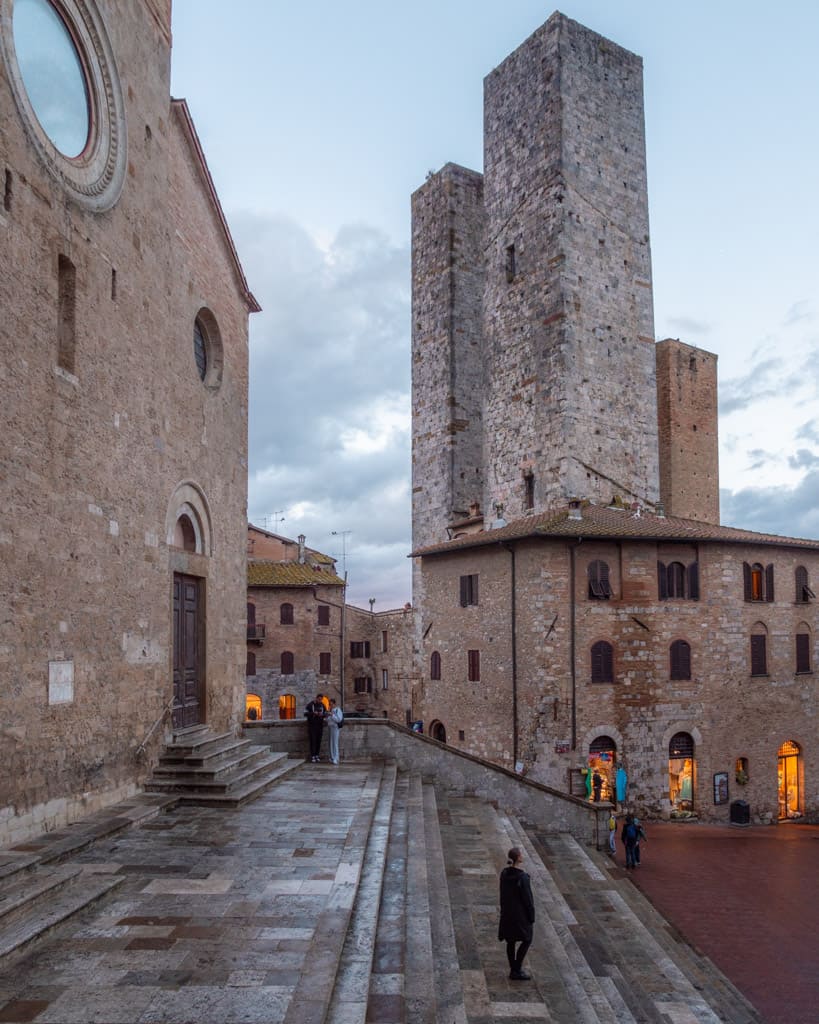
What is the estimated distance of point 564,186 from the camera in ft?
83.7

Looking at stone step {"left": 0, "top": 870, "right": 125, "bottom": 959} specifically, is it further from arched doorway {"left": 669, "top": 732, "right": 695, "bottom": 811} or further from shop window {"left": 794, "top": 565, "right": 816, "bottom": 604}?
shop window {"left": 794, "top": 565, "right": 816, "bottom": 604}

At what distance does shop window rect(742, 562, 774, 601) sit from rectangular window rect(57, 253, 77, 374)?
19225mm

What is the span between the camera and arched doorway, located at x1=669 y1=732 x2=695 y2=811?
70.2 feet

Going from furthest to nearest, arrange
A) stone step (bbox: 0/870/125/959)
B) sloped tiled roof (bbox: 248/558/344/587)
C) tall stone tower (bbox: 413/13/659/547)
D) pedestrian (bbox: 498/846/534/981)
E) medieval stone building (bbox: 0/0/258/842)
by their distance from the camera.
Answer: sloped tiled roof (bbox: 248/558/344/587) < tall stone tower (bbox: 413/13/659/547) < medieval stone building (bbox: 0/0/258/842) < pedestrian (bbox: 498/846/534/981) < stone step (bbox: 0/870/125/959)

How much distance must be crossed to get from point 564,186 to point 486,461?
9.15 metres

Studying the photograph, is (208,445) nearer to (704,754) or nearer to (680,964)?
(680,964)

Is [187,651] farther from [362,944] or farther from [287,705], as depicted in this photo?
[287,705]

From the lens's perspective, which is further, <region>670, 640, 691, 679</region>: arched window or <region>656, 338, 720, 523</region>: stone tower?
<region>656, 338, 720, 523</region>: stone tower

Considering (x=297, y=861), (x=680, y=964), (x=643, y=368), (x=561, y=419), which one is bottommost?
(x=680, y=964)

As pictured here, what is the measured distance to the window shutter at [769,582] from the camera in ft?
76.4

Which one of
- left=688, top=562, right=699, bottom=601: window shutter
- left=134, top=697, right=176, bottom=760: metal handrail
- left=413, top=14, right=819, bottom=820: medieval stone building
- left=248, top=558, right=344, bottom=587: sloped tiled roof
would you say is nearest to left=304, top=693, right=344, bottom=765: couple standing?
left=134, top=697, right=176, bottom=760: metal handrail

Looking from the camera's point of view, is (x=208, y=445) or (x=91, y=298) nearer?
(x=91, y=298)

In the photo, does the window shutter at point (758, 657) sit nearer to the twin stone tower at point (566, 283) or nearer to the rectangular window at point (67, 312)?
the twin stone tower at point (566, 283)

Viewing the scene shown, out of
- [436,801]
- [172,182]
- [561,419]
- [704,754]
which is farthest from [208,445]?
[704,754]
